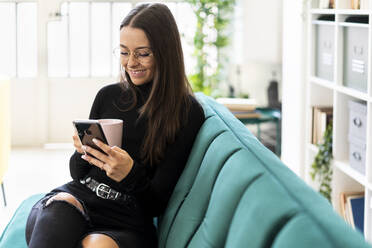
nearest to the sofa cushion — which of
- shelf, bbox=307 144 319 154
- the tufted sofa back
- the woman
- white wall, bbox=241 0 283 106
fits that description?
the woman

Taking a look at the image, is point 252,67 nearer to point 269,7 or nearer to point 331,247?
point 269,7

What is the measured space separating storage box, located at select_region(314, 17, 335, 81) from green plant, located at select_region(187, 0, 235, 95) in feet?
6.05

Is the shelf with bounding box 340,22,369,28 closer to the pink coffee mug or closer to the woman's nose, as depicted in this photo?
the woman's nose

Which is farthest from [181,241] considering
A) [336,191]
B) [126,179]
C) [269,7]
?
[269,7]

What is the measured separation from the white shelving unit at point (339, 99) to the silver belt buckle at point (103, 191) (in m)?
1.42

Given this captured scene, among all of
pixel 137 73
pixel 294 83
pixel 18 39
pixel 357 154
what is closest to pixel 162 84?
pixel 137 73

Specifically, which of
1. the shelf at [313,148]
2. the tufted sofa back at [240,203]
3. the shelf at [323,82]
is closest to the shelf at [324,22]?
the shelf at [323,82]

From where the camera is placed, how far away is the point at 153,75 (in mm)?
2180

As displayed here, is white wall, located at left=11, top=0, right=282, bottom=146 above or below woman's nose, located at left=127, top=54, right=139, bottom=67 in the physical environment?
below

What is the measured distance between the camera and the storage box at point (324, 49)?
A: 3602mm

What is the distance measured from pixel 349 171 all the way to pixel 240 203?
211 centimetres

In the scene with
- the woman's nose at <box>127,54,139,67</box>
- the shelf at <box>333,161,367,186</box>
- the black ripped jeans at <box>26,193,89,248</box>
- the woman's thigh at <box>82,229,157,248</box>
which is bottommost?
the shelf at <box>333,161,367,186</box>

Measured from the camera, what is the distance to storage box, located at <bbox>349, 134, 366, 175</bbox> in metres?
3.19

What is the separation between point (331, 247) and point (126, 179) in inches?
42.1
